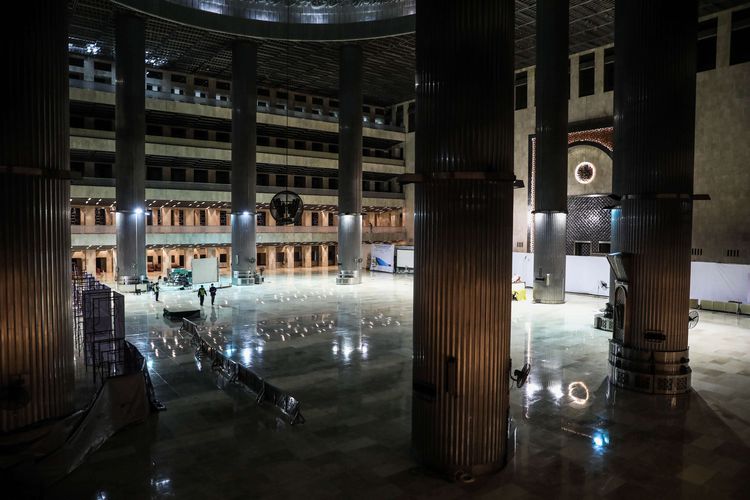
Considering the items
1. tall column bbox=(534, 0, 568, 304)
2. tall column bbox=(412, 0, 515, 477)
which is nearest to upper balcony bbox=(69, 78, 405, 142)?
tall column bbox=(534, 0, 568, 304)

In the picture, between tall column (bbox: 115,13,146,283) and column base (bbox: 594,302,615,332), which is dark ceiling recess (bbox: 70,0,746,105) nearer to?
tall column (bbox: 115,13,146,283)

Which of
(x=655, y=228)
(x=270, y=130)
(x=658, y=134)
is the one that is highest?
(x=270, y=130)

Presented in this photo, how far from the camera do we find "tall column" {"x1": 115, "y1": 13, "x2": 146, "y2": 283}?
104ft

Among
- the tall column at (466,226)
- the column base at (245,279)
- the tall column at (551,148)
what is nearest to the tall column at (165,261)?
the column base at (245,279)

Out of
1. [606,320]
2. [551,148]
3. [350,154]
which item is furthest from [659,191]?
[350,154]

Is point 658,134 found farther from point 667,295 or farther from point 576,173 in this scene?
point 576,173

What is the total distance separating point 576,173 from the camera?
1369 inches

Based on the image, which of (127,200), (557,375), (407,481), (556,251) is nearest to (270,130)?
(127,200)

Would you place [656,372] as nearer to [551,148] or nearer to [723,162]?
[551,148]

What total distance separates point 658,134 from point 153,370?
14557 millimetres

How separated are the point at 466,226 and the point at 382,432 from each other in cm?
443

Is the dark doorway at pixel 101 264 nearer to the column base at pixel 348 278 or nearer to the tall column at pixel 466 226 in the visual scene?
the column base at pixel 348 278

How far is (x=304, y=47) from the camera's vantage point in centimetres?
3794

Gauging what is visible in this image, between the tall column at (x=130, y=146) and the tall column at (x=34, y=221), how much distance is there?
24.4 metres
